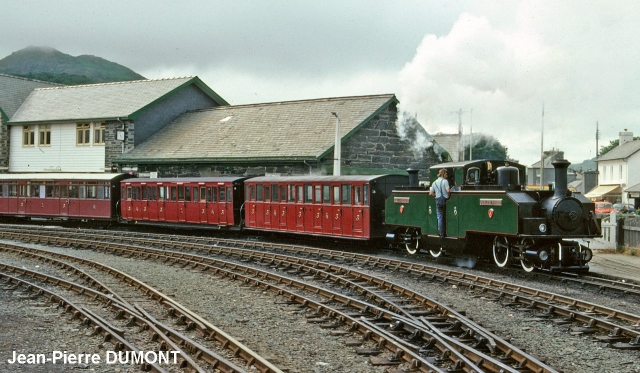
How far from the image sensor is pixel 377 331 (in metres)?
9.07

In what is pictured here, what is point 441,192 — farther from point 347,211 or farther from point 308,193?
point 308,193

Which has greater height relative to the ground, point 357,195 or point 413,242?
point 357,195

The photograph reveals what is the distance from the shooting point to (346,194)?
21125 mm

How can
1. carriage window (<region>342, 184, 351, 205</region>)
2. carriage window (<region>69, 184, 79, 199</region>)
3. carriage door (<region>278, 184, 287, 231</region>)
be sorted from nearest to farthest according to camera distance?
carriage window (<region>342, 184, 351, 205</region>), carriage door (<region>278, 184, 287, 231</region>), carriage window (<region>69, 184, 79, 199</region>)

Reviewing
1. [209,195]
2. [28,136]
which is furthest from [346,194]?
[28,136]

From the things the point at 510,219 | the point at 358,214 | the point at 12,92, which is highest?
the point at 12,92

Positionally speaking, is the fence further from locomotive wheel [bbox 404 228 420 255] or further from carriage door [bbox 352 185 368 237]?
carriage door [bbox 352 185 368 237]

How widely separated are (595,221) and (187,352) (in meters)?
9.82

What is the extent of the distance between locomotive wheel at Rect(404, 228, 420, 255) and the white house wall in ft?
78.6

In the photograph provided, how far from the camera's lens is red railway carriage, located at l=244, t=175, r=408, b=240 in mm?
20453

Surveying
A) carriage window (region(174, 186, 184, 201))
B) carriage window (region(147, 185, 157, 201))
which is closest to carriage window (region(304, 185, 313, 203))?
carriage window (region(174, 186, 184, 201))

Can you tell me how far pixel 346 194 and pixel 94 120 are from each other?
74.0 ft

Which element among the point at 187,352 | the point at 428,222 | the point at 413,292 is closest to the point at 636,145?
the point at 428,222

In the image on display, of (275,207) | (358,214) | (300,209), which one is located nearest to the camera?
(358,214)
